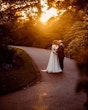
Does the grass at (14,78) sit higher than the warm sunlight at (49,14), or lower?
lower

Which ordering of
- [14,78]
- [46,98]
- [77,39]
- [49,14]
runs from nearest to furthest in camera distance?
[46,98] < [14,78] < [77,39] < [49,14]

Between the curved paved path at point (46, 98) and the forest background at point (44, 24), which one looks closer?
the curved paved path at point (46, 98)

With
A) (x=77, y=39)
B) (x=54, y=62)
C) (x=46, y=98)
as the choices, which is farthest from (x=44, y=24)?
(x=46, y=98)

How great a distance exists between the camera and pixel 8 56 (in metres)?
18.6

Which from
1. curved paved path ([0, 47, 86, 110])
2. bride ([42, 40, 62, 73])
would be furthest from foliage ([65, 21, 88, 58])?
curved paved path ([0, 47, 86, 110])

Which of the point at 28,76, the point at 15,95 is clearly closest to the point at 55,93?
the point at 15,95

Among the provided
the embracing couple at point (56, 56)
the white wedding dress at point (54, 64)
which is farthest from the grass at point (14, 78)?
the embracing couple at point (56, 56)

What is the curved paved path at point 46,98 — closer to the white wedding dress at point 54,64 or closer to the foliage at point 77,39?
the white wedding dress at point 54,64

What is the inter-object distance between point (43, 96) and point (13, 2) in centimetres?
458

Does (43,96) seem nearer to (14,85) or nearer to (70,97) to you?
(70,97)

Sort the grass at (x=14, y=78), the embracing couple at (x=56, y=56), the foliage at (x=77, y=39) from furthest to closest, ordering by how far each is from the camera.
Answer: the foliage at (x=77, y=39) → the embracing couple at (x=56, y=56) → the grass at (x=14, y=78)

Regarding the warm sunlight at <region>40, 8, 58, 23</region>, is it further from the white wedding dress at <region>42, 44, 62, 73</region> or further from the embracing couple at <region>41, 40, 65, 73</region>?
the white wedding dress at <region>42, 44, 62, 73</region>

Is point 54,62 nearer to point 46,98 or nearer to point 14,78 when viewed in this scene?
point 14,78

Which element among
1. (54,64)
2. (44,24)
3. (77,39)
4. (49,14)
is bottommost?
(54,64)
